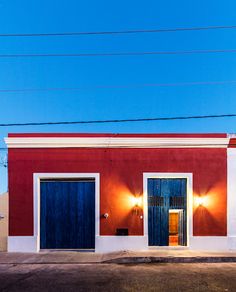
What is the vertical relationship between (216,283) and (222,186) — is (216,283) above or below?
below

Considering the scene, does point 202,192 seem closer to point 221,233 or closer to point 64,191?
point 221,233

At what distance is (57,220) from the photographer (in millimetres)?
13016

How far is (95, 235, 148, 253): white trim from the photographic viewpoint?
12648 millimetres

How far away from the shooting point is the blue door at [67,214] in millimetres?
12914

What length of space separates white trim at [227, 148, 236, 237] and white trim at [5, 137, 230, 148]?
1.92 feet

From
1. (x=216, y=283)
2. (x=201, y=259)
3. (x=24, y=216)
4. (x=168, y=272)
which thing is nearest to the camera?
(x=216, y=283)

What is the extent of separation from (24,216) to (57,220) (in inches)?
57.0

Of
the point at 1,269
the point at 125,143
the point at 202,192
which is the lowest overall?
the point at 1,269

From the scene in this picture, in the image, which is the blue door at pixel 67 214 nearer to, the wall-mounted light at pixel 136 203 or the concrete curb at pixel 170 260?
the wall-mounted light at pixel 136 203

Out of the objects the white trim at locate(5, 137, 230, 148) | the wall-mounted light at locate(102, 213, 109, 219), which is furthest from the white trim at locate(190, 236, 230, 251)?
the white trim at locate(5, 137, 230, 148)

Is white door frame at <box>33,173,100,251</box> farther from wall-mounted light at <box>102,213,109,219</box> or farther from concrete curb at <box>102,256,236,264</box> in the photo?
concrete curb at <box>102,256,236,264</box>

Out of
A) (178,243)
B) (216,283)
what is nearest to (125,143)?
(178,243)

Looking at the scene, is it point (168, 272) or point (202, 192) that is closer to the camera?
point (168, 272)

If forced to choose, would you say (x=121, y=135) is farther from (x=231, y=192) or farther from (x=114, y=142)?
(x=231, y=192)
